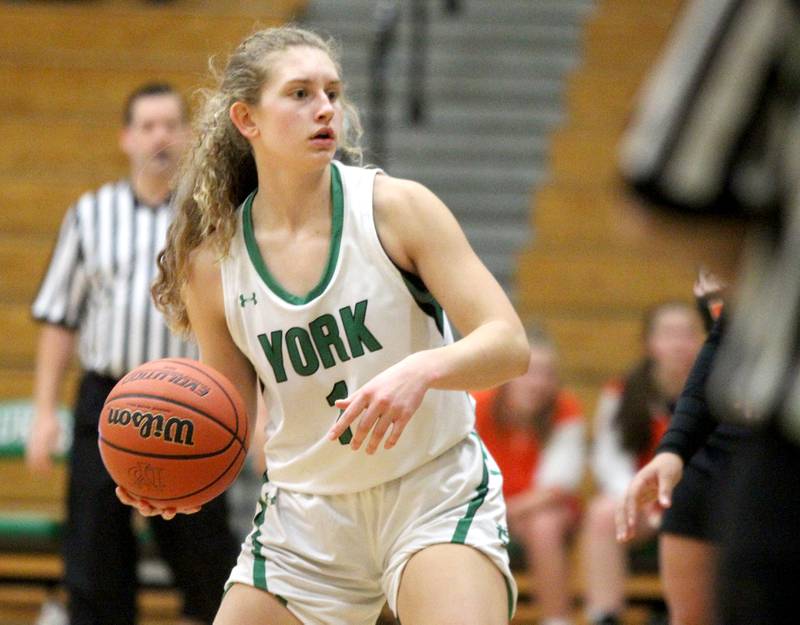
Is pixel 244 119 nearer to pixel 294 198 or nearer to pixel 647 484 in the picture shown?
pixel 294 198

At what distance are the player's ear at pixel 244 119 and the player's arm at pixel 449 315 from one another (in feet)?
1.10

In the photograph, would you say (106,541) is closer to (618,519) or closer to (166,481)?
(166,481)

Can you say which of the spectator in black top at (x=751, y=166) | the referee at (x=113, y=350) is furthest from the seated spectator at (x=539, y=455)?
the spectator in black top at (x=751, y=166)

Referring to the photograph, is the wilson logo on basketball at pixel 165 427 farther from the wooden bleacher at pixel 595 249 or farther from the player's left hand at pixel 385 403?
the wooden bleacher at pixel 595 249

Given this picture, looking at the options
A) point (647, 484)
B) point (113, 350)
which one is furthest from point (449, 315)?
point (113, 350)

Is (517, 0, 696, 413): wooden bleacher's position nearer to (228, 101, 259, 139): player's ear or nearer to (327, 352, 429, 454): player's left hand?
(228, 101, 259, 139): player's ear

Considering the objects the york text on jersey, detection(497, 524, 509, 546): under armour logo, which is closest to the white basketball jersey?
the york text on jersey

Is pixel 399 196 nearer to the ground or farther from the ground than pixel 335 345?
farther from the ground

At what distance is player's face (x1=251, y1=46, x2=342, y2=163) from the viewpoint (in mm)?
3496

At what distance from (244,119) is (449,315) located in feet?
2.45

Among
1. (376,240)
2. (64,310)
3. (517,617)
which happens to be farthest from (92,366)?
(517,617)

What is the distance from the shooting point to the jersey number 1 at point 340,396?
338cm

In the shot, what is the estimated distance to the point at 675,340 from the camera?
6375mm

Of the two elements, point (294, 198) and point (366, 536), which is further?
point (294, 198)
